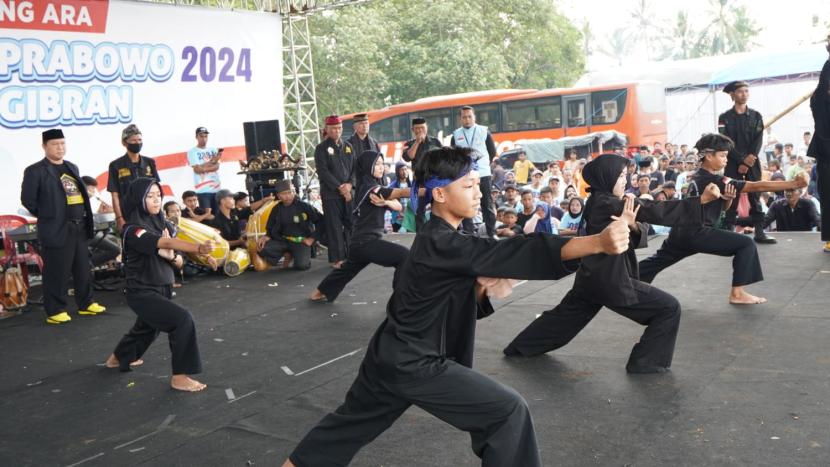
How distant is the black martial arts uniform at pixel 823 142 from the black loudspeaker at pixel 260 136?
7.44m

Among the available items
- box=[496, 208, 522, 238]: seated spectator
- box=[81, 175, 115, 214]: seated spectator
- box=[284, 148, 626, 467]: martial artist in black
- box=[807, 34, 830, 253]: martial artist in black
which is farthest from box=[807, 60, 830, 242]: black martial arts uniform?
box=[81, 175, 115, 214]: seated spectator

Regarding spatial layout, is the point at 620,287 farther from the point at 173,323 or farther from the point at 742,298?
the point at 173,323

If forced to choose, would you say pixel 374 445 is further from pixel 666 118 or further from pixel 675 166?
pixel 666 118

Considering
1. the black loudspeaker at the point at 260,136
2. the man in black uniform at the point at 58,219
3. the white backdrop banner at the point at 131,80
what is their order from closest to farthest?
the man in black uniform at the point at 58,219 < the white backdrop banner at the point at 131,80 < the black loudspeaker at the point at 260,136

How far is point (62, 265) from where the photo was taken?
27.1ft

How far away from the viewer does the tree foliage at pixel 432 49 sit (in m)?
29.2

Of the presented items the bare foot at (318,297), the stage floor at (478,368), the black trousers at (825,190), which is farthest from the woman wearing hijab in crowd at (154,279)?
the black trousers at (825,190)

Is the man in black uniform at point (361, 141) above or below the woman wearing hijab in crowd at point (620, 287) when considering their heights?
above

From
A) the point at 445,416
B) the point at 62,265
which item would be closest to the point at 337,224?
the point at 62,265

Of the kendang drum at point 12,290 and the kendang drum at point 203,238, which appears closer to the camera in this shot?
the kendang drum at point 12,290

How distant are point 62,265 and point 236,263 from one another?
2.54 metres

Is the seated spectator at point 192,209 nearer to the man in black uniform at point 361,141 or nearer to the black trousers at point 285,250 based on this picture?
the black trousers at point 285,250

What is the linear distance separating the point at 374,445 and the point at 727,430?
1773 millimetres

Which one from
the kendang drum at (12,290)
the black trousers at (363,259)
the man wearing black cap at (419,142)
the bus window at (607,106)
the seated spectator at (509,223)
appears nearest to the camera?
the black trousers at (363,259)
